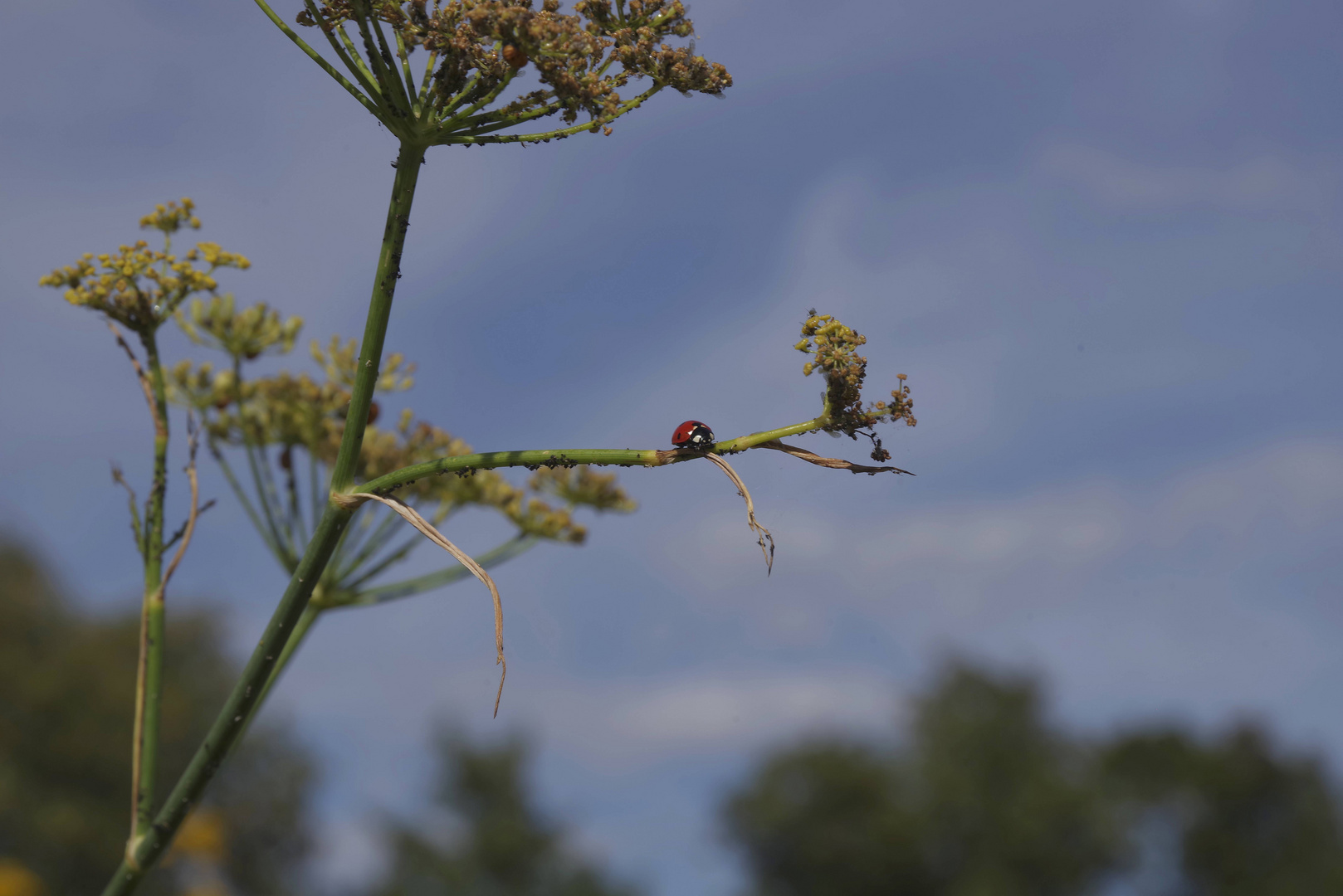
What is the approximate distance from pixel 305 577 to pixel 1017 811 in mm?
79508

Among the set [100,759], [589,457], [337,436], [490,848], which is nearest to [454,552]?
[589,457]

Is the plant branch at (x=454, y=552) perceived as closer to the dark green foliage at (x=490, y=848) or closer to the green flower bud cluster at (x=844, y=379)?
the green flower bud cluster at (x=844, y=379)

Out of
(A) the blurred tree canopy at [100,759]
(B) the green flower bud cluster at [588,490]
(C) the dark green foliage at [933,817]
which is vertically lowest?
(A) the blurred tree canopy at [100,759]

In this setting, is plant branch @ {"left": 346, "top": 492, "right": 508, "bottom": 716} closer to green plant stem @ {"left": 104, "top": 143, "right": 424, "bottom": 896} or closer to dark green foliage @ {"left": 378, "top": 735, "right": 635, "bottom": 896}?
green plant stem @ {"left": 104, "top": 143, "right": 424, "bottom": 896}

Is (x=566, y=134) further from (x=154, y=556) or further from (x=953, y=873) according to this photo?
(x=953, y=873)

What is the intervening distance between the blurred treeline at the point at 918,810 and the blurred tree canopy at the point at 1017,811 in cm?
13

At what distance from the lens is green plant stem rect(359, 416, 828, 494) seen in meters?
2.68

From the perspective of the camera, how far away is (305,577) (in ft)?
10.3

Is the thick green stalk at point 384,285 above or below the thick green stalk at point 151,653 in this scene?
above

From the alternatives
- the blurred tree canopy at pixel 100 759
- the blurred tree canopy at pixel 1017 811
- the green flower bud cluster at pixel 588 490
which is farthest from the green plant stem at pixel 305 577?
the blurred tree canopy at pixel 1017 811

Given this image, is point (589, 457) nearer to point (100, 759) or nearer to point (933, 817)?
point (100, 759)

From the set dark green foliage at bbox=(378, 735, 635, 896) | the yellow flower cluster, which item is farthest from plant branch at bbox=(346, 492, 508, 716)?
dark green foliage at bbox=(378, 735, 635, 896)

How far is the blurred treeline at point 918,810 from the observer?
44.7 m

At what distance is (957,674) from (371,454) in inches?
3210
